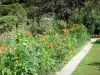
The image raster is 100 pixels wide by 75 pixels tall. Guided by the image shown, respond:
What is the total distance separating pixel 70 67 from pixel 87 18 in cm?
2216

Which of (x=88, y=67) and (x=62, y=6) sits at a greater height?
(x=62, y=6)

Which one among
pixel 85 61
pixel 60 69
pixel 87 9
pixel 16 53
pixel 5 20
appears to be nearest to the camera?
pixel 16 53

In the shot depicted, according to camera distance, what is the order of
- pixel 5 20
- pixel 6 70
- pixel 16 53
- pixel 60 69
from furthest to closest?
pixel 5 20 < pixel 60 69 < pixel 16 53 < pixel 6 70

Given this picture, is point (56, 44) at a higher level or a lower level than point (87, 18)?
higher

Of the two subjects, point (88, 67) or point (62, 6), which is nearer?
point (88, 67)

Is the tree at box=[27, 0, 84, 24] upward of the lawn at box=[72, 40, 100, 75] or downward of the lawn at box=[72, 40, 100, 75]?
upward

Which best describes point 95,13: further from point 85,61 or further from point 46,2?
point 85,61

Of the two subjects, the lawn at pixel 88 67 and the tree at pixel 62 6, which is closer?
the lawn at pixel 88 67

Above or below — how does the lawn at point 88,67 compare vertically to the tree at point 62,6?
below

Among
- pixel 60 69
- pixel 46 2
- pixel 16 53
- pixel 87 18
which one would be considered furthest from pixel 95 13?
pixel 16 53

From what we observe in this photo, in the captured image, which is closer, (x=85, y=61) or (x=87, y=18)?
(x=85, y=61)

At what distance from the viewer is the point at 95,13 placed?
34.0 m

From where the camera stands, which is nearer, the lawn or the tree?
the lawn

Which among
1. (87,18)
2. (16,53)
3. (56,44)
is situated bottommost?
(87,18)
